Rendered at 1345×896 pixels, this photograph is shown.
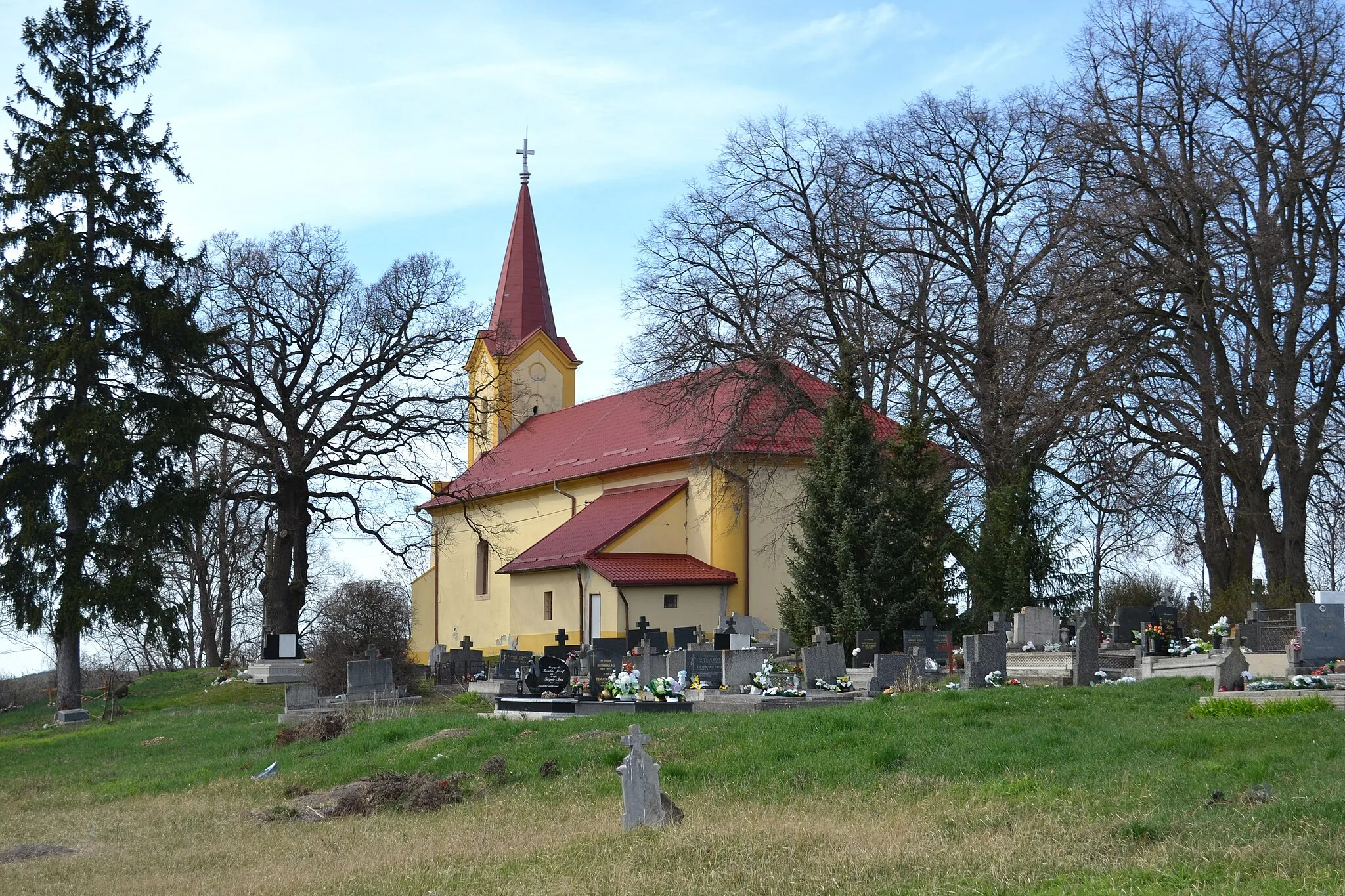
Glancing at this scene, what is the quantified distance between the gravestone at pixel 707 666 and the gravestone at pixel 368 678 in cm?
600

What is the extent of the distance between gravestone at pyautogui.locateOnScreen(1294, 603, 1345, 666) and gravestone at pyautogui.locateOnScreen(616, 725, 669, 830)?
438 inches

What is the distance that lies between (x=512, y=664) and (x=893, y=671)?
306 inches

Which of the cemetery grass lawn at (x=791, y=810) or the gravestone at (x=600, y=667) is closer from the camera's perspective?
the cemetery grass lawn at (x=791, y=810)

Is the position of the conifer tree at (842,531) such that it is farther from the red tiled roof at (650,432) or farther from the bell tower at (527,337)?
the bell tower at (527,337)

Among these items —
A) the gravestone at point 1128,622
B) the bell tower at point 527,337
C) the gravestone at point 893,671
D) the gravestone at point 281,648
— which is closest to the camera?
the gravestone at point 893,671

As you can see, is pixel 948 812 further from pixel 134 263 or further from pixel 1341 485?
pixel 134 263

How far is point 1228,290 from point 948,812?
17.2 metres

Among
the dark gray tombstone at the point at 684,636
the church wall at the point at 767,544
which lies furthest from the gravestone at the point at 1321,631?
the church wall at the point at 767,544

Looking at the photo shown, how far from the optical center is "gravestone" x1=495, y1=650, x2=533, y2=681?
23.0m

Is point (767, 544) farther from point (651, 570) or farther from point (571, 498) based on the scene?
point (571, 498)

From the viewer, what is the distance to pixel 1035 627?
21.8m

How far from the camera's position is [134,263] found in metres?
26.7

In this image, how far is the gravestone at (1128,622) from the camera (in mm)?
22234

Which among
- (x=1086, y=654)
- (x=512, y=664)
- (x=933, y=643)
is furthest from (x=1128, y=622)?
(x=512, y=664)
